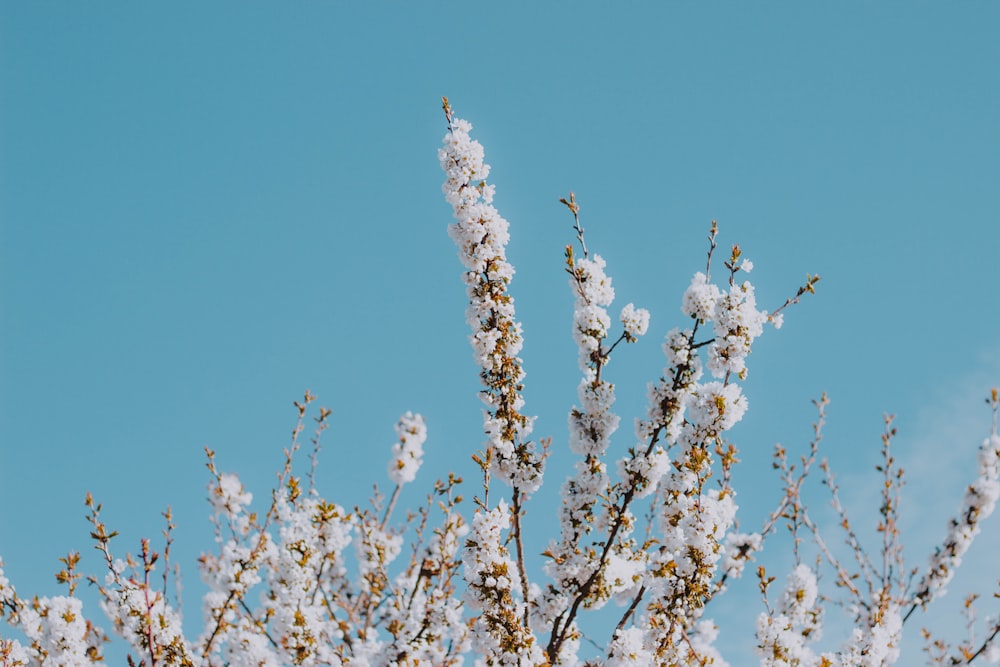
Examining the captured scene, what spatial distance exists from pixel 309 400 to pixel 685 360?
14.6 ft

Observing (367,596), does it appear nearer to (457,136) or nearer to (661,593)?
(661,593)

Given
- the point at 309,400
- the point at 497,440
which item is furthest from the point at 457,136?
the point at 309,400

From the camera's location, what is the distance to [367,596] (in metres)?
9.48

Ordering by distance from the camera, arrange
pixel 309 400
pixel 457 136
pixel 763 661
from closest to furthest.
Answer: pixel 457 136, pixel 763 661, pixel 309 400

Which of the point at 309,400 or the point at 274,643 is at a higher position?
the point at 309,400

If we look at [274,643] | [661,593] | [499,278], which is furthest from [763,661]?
[274,643]

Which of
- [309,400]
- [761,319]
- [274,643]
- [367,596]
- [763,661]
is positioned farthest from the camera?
[367,596]

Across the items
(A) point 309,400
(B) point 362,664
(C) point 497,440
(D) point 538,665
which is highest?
(A) point 309,400

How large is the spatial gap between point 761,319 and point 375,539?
5517mm

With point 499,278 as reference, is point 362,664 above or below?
below

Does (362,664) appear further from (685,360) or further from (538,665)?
(685,360)

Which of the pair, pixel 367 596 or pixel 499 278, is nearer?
pixel 499 278

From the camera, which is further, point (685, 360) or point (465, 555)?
point (685, 360)

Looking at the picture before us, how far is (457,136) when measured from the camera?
249 inches
